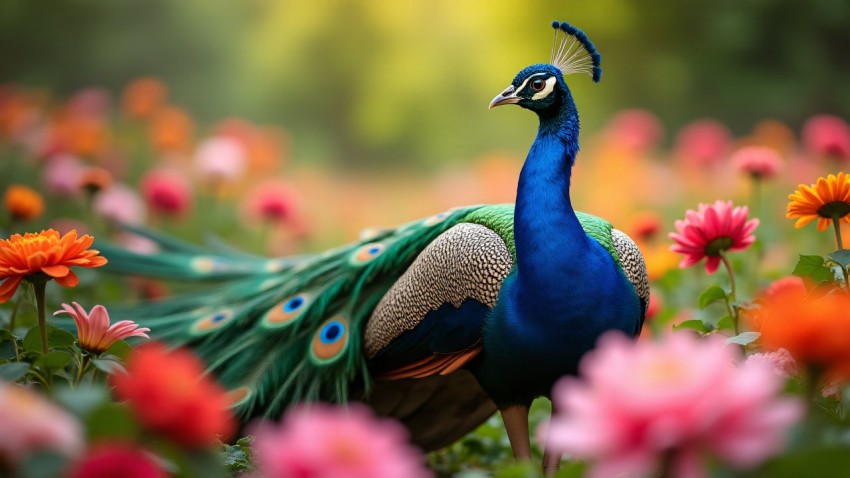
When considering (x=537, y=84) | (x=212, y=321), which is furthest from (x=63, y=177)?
(x=537, y=84)

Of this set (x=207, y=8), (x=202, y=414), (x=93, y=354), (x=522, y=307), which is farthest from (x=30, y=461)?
(x=207, y=8)

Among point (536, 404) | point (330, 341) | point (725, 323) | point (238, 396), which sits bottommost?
point (536, 404)

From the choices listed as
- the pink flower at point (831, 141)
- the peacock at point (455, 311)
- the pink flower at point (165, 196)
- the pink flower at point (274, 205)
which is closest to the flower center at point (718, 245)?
the peacock at point (455, 311)

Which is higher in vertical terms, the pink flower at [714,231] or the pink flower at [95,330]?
the pink flower at [714,231]

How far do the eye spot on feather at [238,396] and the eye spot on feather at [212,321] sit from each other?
0.65ft

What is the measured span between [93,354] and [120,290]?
66.3 inches

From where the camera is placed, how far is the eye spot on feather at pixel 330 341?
1.65m

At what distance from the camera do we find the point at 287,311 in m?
1.77

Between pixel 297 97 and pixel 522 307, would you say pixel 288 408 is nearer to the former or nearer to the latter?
pixel 522 307

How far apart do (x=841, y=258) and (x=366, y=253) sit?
86 cm

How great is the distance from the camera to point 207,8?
18.0ft

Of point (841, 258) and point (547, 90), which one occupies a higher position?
point (547, 90)

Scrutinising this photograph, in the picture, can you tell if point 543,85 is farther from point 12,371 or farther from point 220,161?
point 220,161

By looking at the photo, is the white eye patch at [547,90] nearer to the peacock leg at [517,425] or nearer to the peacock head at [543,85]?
→ the peacock head at [543,85]
